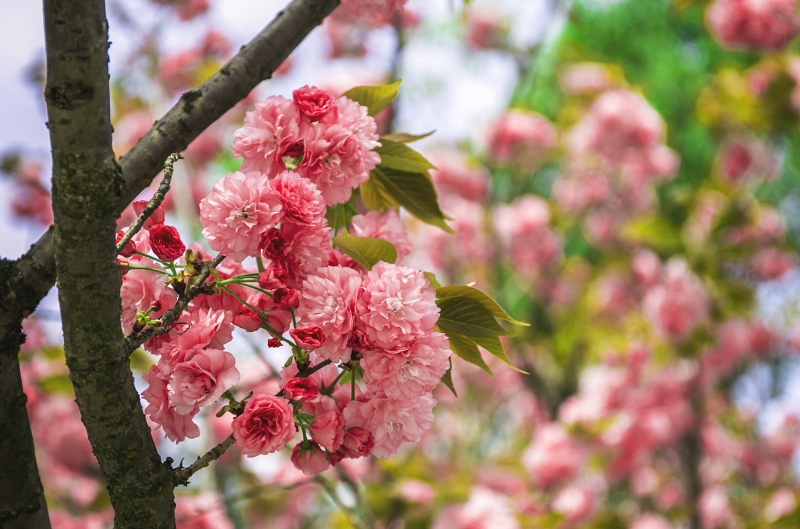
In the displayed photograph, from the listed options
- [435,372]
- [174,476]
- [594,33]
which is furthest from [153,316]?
[594,33]

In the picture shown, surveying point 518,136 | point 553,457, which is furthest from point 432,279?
point 518,136

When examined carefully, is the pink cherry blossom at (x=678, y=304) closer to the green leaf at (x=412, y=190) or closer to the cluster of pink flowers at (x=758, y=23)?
the cluster of pink flowers at (x=758, y=23)

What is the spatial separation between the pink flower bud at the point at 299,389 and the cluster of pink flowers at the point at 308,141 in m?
0.22

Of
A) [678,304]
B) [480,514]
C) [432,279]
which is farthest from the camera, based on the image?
[678,304]

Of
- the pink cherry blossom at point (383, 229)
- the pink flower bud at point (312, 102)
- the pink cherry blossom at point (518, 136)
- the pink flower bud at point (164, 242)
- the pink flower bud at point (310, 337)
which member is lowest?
the pink flower bud at point (310, 337)

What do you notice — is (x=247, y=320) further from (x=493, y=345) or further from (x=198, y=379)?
(x=493, y=345)

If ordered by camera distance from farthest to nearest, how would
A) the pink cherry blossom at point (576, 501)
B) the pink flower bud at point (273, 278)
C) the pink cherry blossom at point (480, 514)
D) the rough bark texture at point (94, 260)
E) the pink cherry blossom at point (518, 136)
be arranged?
the pink cherry blossom at point (518, 136) < the pink cherry blossom at point (576, 501) < the pink cherry blossom at point (480, 514) < the pink flower bud at point (273, 278) < the rough bark texture at point (94, 260)

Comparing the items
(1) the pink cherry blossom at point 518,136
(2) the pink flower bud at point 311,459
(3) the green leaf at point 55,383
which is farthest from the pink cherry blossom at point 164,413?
(1) the pink cherry blossom at point 518,136

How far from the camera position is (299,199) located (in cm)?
75

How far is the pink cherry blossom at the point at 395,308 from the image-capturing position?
718mm

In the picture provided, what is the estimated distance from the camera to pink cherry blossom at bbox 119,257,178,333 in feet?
2.57

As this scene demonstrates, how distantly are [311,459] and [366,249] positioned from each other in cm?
24

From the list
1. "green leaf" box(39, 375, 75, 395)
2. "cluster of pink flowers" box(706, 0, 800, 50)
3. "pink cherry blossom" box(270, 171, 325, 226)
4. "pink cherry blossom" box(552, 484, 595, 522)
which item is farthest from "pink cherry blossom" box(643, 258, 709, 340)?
"pink cherry blossom" box(270, 171, 325, 226)

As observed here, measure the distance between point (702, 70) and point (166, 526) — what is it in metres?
10.3
